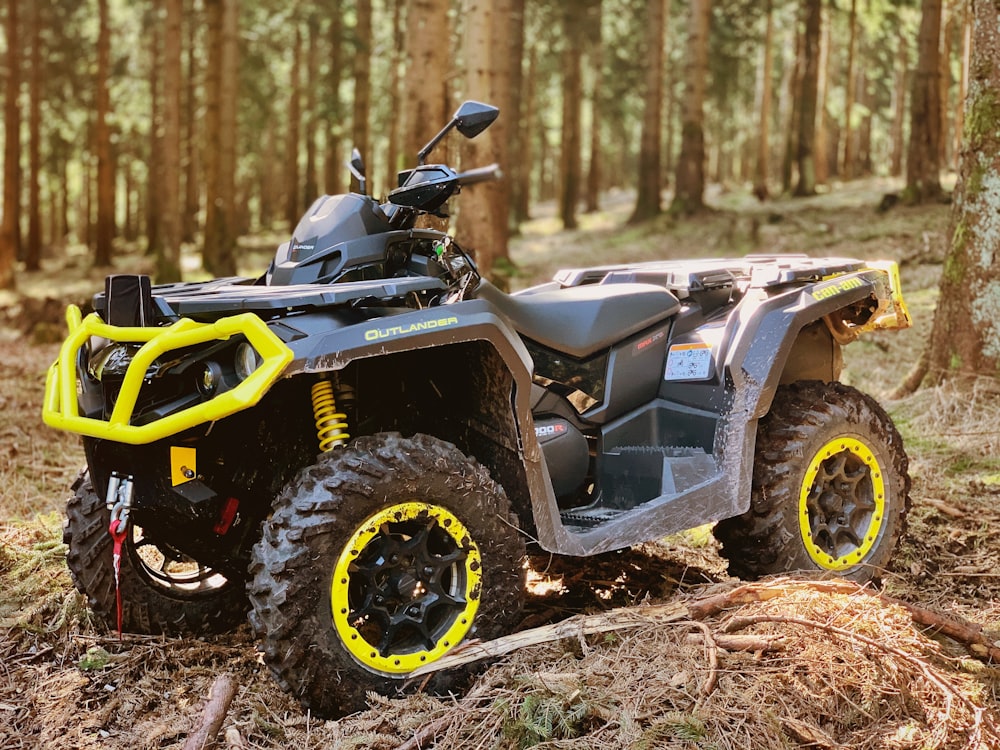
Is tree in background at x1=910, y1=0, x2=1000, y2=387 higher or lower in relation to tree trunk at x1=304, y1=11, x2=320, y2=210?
lower

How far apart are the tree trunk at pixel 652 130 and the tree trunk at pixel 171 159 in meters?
8.80

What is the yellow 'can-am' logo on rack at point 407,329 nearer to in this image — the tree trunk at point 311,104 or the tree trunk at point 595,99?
the tree trunk at point 595,99

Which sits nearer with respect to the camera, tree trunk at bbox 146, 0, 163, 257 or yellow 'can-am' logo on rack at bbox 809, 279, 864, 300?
yellow 'can-am' logo on rack at bbox 809, 279, 864, 300

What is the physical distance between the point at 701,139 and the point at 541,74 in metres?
17.1

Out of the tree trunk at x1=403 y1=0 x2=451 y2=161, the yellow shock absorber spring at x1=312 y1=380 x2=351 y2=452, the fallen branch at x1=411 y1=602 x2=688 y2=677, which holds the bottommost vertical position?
the fallen branch at x1=411 y1=602 x2=688 y2=677

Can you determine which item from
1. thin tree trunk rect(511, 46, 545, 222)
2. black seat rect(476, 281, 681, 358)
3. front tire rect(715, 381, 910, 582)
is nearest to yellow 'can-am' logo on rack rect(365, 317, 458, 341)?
black seat rect(476, 281, 681, 358)

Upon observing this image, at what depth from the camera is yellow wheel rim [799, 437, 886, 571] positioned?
4.15 metres

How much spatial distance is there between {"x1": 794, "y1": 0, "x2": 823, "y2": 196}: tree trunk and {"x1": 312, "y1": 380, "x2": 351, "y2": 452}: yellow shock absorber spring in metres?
19.0

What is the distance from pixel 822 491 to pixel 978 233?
311cm

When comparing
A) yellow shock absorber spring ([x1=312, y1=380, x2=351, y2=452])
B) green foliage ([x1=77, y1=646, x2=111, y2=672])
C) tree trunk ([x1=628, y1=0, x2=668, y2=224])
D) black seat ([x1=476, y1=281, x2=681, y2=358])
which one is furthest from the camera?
tree trunk ([x1=628, y1=0, x2=668, y2=224])

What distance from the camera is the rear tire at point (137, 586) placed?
3.71 m

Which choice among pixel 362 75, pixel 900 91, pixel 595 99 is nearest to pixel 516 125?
pixel 362 75

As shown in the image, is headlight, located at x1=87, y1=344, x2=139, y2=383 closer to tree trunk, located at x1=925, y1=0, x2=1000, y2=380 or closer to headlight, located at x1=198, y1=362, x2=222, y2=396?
headlight, located at x1=198, y1=362, x2=222, y2=396

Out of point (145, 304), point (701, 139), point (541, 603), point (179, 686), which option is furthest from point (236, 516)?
point (701, 139)
